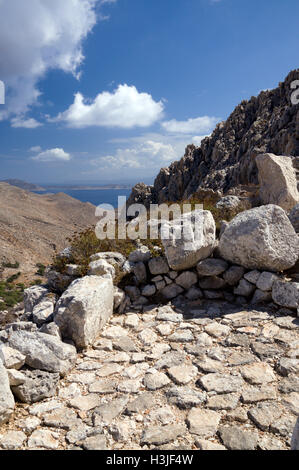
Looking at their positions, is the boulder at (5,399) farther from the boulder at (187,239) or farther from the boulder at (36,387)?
the boulder at (187,239)

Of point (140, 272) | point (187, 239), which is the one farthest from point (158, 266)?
point (187, 239)

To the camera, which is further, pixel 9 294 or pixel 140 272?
pixel 9 294

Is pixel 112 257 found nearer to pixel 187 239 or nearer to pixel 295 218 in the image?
pixel 187 239

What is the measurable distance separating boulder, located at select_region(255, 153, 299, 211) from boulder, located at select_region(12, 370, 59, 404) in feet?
27.5

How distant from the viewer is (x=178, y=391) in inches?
148

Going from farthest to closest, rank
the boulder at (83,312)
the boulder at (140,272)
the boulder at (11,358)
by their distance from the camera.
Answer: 1. the boulder at (140,272)
2. the boulder at (83,312)
3. the boulder at (11,358)

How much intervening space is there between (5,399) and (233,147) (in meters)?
55.9

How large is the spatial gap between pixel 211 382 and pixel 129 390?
1.01 meters

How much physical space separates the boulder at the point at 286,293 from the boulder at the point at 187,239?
4.93 feet

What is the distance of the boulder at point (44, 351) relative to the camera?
13.2 feet

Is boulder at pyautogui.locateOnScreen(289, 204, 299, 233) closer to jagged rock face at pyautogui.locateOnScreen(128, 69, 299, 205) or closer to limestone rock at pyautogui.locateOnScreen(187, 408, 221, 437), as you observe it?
limestone rock at pyautogui.locateOnScreen(187, 408, 221, 437)

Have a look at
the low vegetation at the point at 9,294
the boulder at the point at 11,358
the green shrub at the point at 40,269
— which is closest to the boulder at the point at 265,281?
the boulder at the point at 11,358

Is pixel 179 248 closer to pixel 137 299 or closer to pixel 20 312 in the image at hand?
pixel 137 299

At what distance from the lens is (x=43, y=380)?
3.85m
